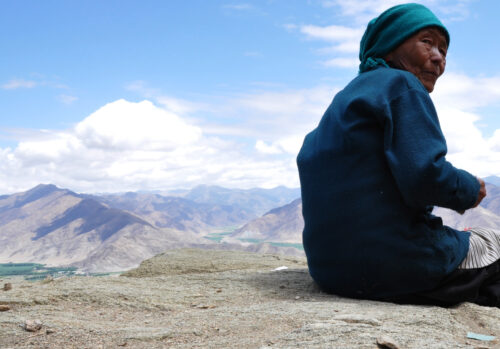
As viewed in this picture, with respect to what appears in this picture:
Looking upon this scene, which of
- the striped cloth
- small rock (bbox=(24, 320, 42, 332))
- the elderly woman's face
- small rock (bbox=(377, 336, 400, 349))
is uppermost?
the elderly woman's face

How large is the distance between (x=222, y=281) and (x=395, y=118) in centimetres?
293

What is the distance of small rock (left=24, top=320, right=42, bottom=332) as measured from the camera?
10.1 ft

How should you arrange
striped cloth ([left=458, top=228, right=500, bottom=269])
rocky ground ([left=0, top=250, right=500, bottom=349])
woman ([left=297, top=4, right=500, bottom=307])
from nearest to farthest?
rocky ground ([left=0, top=250, right=500, bottom=349])
woman ([left=297, top=4, right=500, bottom=307])
striped cloth ([left=458, top=228, right=500, bottom=269])

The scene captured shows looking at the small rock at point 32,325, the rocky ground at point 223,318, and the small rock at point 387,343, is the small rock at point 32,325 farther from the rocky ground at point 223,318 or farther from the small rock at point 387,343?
the small rock at point 387,343

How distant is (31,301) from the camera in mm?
3941

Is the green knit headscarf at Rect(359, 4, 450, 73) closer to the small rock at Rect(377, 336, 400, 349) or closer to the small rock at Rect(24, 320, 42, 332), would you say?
the small rock at Rect(377, 336, 400, 349)

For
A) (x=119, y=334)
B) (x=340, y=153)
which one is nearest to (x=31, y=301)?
(x=119, y=334)

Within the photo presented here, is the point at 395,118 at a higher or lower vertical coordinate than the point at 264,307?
higher

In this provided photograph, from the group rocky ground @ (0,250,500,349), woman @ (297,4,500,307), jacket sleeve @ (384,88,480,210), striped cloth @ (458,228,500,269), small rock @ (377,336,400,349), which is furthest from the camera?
striped cloth @ (458,228,500,269)

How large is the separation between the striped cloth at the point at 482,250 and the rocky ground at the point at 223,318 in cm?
35

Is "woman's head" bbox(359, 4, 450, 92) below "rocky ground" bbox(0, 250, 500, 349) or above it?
above

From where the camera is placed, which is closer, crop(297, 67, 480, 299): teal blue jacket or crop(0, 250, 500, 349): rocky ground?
crop(0, 250, 500, 349): rocky ground

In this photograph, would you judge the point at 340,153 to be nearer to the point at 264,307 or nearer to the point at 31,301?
the point at 264,307

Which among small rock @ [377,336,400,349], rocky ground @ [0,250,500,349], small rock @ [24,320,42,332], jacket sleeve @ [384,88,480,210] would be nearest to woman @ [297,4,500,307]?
jacket sleeve @ [384,88,480,210]
